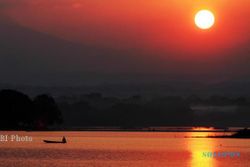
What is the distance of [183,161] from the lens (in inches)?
4705

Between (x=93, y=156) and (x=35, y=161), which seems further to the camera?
(x=93, y=156)

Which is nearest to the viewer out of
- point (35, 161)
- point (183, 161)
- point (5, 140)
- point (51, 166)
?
point (51, 166)

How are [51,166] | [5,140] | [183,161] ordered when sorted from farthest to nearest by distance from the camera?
[5,140] → [183,161] → [51,166]

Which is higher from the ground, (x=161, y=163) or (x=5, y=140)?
(x=5, y=140)

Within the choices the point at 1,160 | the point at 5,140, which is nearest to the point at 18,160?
the point at 1,160

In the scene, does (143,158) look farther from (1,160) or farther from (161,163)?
(1,160)

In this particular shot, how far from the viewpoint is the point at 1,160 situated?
113 metres

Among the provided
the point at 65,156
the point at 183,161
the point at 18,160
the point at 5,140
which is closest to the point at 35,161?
the point at 18,160

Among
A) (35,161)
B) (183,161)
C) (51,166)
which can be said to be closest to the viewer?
(51,166)

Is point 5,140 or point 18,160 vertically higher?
point 5,140

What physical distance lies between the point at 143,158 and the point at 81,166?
21.7 m

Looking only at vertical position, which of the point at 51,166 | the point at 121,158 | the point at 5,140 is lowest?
the point at 51,166

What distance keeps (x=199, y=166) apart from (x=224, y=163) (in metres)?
9.49

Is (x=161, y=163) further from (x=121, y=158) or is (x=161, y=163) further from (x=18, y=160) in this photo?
(x=18, y=160)
